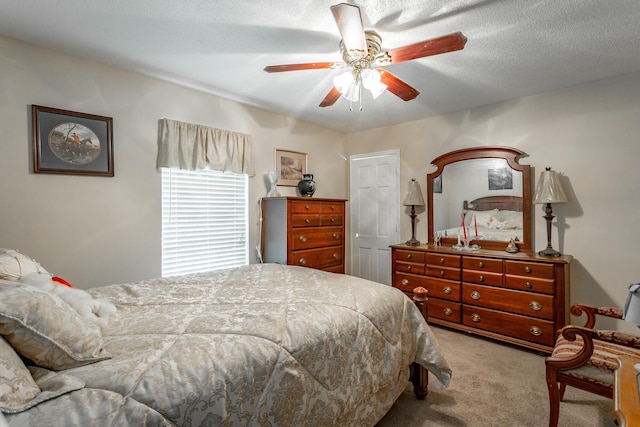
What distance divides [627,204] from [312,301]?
3.10 metres

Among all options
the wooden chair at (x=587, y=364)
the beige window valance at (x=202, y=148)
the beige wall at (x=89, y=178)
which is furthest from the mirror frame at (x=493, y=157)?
the beige wall at (x=89, y=178)

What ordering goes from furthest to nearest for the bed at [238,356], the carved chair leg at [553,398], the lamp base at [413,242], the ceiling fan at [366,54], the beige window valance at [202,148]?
the lamp base at [413,242] → the beige window valance at [202,148] → the carved chair leg at [553,398] → the ceiling fan at [366,54] → the bed at [238,356]

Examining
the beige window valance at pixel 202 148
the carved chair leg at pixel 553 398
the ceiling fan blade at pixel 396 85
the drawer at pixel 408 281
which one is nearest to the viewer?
the carved chair leg at pixel 553 398

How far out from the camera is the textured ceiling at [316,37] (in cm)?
187

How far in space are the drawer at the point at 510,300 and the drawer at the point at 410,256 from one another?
53 cm

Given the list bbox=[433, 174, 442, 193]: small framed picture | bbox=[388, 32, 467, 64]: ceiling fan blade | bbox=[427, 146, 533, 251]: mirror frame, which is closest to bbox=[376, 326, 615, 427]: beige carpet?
bbox=[427, 146, 533, 251]: mirror frame

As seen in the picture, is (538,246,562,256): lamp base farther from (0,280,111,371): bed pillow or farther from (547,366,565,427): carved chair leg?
(0,280,111,371): bed pillow

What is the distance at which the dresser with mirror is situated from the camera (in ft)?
9.36

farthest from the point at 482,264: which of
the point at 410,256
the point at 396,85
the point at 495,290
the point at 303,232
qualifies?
the point at 396,85

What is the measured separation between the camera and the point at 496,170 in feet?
11.6

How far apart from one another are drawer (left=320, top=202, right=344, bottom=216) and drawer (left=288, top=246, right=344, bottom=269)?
17.8 inches

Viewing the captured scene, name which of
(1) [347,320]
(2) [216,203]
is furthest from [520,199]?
(2) [216,203]

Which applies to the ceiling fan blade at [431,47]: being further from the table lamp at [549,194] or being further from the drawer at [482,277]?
the drawer at [482,277]

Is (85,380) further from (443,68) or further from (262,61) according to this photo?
(443,68)
